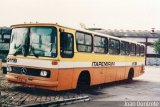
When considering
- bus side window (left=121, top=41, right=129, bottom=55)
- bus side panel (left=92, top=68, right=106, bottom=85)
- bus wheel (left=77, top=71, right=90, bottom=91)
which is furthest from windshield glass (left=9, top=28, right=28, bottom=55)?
bus side window (left=121, top=41, right=129, bottom=55)

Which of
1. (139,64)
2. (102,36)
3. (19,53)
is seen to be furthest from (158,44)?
(19,53)

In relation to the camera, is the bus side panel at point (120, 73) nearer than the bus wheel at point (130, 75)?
Yes

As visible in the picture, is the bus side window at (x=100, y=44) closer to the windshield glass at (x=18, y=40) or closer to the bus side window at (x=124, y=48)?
the bus side window at (x=124, y=48)

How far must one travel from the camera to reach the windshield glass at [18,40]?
12.9 m

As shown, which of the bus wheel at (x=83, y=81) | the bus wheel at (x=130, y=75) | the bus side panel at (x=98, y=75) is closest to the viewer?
the bus wheel at (x=83, y=81)

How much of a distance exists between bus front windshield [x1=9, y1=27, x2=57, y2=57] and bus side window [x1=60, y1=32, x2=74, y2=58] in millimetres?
333

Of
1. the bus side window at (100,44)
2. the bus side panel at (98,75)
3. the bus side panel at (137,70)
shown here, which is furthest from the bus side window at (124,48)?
the bus side panel at (98,75)

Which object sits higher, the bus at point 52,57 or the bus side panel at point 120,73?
the bus at point 52,57

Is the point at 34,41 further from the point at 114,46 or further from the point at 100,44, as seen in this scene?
the point at 114,46

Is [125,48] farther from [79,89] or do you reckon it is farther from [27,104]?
[27,104]

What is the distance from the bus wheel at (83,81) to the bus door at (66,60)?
1069mm

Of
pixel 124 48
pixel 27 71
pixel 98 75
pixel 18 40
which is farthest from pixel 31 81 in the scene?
pixel 124 48

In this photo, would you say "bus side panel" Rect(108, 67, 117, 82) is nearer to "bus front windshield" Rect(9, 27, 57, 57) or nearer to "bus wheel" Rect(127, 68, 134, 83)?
"bus wheel" Rect(127, 68, 134, 83)

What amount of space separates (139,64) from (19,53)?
1316 centimetres
